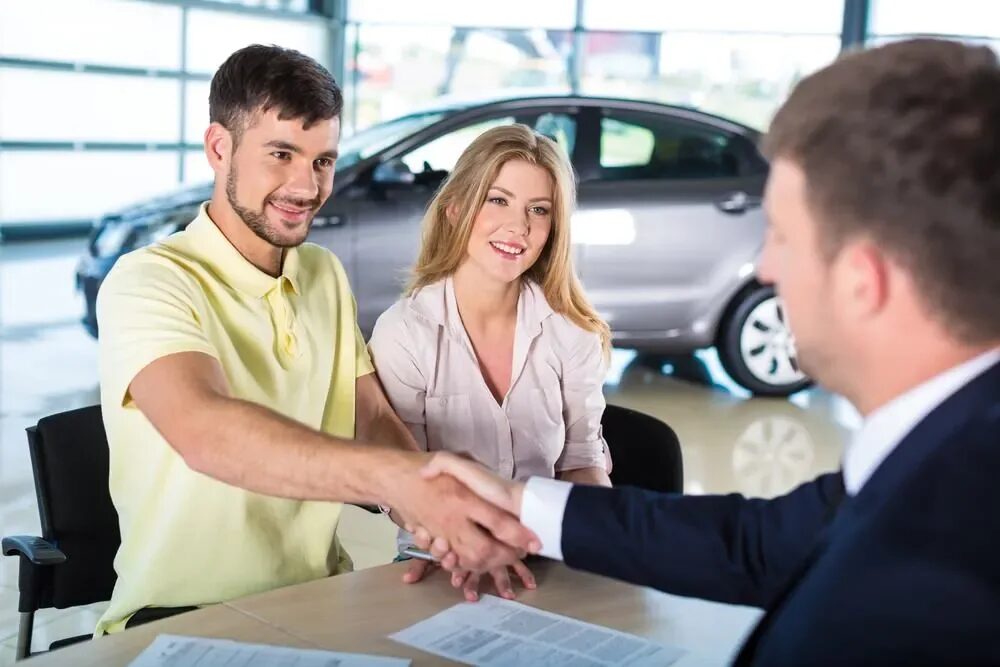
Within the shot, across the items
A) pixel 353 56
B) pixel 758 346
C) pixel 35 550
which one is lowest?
pixel 758 346

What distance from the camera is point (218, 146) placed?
7.47ft

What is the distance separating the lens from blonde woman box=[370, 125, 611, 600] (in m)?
2.67

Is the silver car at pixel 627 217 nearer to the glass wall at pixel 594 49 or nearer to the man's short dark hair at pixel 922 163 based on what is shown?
the man's short dark hair at pixel 922 163

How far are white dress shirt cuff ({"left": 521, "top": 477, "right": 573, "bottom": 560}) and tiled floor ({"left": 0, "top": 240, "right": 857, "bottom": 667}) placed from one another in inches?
77.5

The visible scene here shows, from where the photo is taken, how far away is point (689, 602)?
6.45ft

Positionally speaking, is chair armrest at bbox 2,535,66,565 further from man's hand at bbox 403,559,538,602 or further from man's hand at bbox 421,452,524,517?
man's hand at bbox 421,452,524,517

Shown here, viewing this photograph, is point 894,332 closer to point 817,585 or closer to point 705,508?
Result: point 817,585

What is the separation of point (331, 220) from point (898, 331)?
4.64 metres

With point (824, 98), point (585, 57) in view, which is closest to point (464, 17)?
point (585, 57)

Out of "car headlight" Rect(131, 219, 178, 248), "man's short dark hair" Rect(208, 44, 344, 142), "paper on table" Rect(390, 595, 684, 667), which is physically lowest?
"paper on table" Rect(390, 595, 684, 667)

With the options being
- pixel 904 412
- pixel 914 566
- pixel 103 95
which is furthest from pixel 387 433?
pixel 103 95

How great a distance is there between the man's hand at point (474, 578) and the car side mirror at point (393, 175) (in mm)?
3898

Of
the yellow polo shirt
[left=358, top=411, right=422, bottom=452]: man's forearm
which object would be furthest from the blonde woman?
the yellow polo shirt

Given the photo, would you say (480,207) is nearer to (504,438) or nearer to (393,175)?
(504,438)
